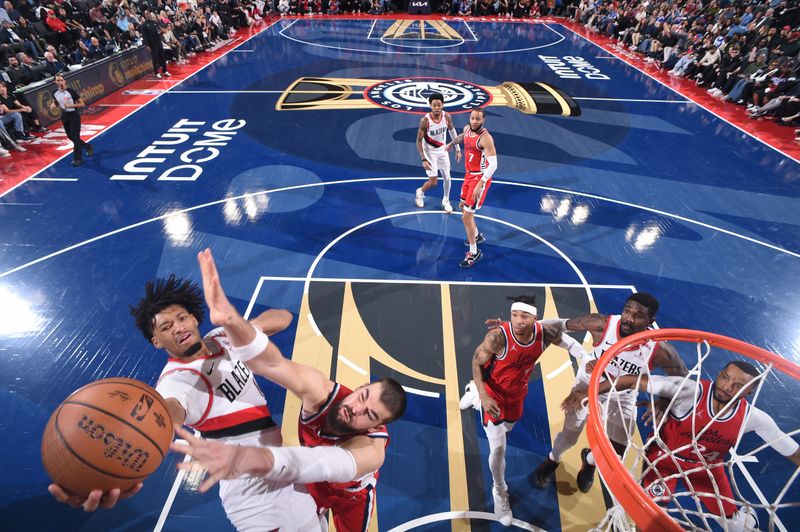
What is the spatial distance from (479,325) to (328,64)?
1408 centimetres

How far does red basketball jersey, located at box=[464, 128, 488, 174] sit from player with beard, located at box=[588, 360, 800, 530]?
3.72 metres

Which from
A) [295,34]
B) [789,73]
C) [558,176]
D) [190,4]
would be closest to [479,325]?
[558,176]

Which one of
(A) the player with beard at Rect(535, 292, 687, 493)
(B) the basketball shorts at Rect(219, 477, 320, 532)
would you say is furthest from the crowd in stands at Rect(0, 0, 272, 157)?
(A) the player with beard at Rect(535, 292, 687, 493)

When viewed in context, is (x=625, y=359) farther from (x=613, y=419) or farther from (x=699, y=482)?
(x=699, y=482)

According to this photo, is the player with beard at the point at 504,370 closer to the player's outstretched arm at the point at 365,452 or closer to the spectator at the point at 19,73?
the player's outstretched arm at the point at 365,452

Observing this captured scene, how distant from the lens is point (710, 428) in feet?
10.7

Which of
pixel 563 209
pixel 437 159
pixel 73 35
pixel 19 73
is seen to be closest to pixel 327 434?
pixel 437 159

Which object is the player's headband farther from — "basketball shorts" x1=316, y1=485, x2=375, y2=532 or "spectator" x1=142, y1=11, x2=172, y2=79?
"spectator" x1=142, y1=11, x2=172, y2=79

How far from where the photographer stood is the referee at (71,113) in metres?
8.79

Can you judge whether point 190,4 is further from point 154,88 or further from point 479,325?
point 479,325

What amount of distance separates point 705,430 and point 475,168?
4291 millimetres

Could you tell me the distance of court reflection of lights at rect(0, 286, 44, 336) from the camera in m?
5.60

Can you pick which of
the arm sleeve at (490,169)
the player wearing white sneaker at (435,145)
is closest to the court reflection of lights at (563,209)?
the player wearing white sneaker at (435,145)

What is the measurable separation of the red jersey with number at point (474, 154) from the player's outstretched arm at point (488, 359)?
11.1ft
